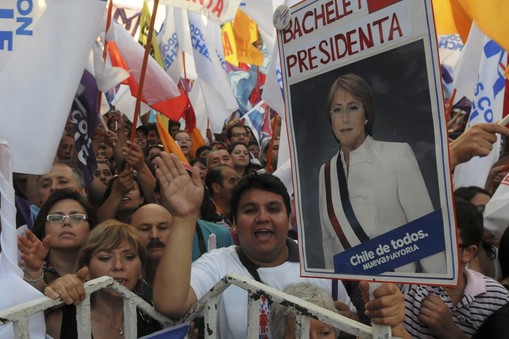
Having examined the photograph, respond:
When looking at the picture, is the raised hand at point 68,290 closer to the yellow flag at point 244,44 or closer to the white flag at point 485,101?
the white flag at point 485,101

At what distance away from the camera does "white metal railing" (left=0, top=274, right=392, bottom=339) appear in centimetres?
196

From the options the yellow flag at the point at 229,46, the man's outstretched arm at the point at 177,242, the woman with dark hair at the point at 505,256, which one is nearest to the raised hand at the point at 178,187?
the man's outstretched arm at the point at 177,242

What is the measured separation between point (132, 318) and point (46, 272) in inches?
36.3

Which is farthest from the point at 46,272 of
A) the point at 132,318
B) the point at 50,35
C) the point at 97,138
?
the point at 97,138

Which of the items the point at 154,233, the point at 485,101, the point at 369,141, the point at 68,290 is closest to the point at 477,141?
the point at 369,141

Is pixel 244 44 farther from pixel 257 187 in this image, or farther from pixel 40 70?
pixel 257 187

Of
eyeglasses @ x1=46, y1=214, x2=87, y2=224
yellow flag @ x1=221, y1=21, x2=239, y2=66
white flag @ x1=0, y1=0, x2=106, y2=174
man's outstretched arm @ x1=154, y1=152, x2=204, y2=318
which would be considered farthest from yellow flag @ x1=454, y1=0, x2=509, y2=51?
yellow flag @ x1=221, y1=21, x2=239, y2=66

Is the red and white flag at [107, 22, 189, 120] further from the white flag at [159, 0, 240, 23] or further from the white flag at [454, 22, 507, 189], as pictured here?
the white flag at [454, 22, 507, 189]

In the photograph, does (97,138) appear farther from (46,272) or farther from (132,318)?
(132,318)

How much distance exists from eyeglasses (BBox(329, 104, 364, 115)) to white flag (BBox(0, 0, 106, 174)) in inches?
64.2

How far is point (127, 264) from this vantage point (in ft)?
9.53

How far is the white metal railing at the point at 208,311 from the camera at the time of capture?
1962mm

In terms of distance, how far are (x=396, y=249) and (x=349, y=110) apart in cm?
42

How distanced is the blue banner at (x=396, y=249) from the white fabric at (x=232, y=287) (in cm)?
63
